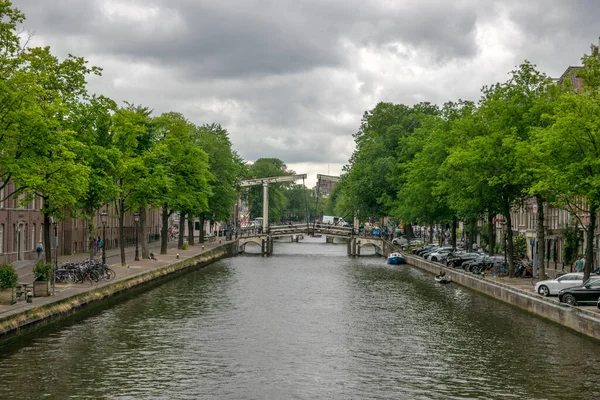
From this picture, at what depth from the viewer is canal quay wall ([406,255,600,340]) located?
35969mm

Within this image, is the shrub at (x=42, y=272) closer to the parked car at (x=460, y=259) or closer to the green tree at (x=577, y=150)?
the green tree at (x=577, y=150)

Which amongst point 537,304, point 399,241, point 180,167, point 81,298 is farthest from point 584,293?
point 399,241

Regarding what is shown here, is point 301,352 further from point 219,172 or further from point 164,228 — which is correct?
point 219,172

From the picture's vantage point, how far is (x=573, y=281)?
46281mm

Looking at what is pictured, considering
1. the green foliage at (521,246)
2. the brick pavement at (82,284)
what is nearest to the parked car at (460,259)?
the green foliage at (521,246)

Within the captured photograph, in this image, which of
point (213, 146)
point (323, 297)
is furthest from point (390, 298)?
point (213, 146)

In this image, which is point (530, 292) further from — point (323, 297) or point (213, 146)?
point (213, 146)

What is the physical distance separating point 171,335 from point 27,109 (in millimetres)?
13199

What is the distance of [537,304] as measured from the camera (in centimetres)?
4384

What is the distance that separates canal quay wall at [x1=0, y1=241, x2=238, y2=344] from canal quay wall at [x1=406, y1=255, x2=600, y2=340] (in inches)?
933

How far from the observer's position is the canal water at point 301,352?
25.6m

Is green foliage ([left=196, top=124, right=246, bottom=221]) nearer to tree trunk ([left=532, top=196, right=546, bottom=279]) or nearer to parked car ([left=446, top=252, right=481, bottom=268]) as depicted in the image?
parked car ([left=446, top=252, right=481, bottom=268])

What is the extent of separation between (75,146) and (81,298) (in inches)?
334

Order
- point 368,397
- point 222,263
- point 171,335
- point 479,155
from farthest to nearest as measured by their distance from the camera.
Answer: point 222,263 < point 479,155 < point 171,335 < point 368,397
